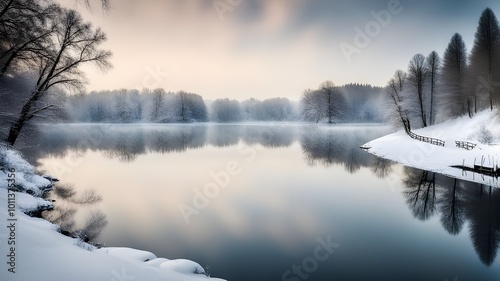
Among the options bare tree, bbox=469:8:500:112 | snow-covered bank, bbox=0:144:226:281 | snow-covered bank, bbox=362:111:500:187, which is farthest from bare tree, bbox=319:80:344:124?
snow-covered bank, bbox=0:144:226:281

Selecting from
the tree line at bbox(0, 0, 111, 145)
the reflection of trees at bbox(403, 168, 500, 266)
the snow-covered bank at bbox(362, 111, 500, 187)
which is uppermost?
the tree line at bbox(0, 0, 111, 145)

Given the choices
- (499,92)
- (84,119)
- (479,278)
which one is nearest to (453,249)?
(479,278)

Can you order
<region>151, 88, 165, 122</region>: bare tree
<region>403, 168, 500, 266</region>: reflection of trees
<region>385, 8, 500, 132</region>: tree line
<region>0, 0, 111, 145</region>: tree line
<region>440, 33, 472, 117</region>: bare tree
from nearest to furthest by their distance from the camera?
<region>403, 168, 500, 266</region>: reflection of trees < <region>0, 0, 111, 145</region>: tree line < <region>385, 8, 500, 132</region>: tree line < <region>440, 33, 472, 117</region>: bare tree < <region>151, 88, 165, 122</region>: bare tree

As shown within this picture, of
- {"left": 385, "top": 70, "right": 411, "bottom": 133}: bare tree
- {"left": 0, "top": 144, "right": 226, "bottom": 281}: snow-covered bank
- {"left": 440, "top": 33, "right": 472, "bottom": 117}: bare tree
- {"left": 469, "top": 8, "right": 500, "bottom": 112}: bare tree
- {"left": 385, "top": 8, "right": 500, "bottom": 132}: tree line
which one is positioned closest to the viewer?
{"left": 0, "top": 144, "right": 226, "bottom": 281}: snow-covered bank

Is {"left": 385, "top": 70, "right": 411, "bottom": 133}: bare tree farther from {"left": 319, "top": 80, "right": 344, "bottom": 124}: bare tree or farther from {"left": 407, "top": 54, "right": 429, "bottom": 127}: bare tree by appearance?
{"left": 319, "top": 80, "right": 344, "bottom": 124}: bare tree

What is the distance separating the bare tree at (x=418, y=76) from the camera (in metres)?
56.9

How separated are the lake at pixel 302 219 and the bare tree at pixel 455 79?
31.1 meters

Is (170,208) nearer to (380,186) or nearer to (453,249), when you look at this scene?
(453,249)

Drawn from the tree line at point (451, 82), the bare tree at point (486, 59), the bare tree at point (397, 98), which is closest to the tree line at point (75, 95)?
the bare tree at point (397, 98)

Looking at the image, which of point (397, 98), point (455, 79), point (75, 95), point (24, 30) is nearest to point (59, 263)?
point (24, 30)

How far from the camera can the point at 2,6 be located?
977cm

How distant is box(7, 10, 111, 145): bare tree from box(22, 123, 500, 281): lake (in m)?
6.70

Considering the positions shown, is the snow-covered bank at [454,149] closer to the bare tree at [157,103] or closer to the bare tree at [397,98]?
the bare tree at [397,98]

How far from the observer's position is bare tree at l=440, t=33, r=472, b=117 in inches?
2059
